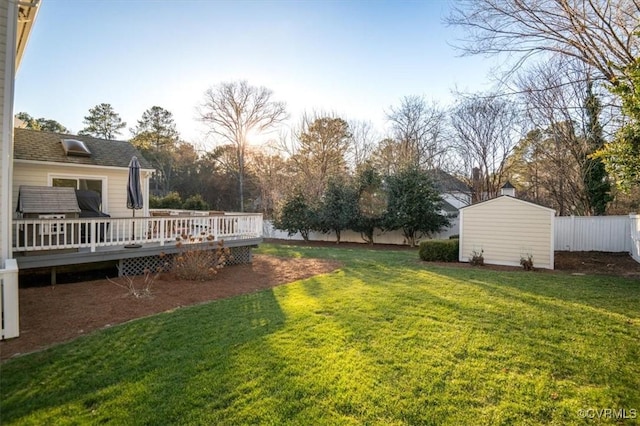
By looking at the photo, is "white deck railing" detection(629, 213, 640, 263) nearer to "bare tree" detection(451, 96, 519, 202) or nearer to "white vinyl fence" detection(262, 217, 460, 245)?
"white vinyl fence" detection(262, 217, 460, 245)

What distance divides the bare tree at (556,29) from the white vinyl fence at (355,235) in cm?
974

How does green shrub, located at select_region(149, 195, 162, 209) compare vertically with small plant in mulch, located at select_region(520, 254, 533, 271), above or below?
above

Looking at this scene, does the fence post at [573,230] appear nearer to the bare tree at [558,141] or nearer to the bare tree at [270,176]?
the bare tree at [558,141]

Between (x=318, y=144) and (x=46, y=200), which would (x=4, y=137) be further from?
Result: (x=318, y=144)

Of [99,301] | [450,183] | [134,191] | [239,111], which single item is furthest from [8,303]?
[239,111]

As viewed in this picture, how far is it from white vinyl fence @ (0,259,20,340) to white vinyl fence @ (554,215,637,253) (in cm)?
1600

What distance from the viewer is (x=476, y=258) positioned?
10203mm

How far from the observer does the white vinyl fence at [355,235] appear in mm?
16734

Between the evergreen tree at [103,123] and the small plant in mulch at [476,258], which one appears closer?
the small plant in mulch at [476,258]

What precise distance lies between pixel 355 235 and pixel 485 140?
966 cm

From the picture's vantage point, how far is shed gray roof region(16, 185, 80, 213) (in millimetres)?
7504

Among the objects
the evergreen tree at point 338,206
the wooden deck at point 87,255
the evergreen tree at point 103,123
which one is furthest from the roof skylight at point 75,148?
the evergreen tree at point 103,123

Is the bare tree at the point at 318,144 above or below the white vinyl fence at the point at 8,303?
above

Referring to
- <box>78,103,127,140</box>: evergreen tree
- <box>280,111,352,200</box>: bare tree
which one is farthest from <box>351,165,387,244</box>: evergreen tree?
<box>78,103,127,140</box>: evergreen tree
